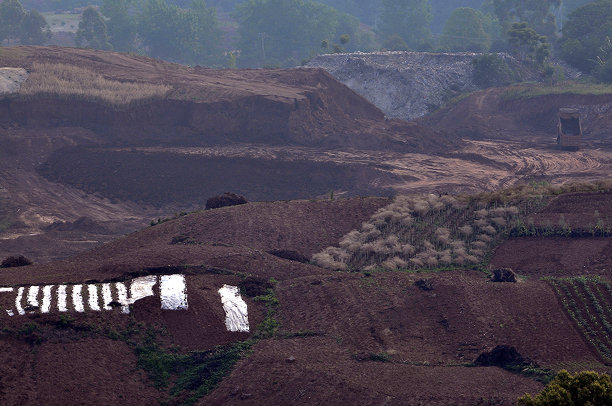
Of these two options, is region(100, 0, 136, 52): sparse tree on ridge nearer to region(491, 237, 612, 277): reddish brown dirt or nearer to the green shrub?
the green shrub

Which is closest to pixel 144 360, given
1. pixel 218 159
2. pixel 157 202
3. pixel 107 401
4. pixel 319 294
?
pixel 107 401

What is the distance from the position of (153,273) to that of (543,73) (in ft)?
207

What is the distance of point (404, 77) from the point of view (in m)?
75.9

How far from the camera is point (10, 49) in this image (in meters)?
55.7

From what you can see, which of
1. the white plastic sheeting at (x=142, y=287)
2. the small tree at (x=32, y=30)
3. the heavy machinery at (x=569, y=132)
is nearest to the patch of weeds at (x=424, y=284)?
the white plastic sheeting at (x=142, y=287)

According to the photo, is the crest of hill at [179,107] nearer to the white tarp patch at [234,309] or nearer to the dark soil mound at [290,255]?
the dark soil mound at [290,255]

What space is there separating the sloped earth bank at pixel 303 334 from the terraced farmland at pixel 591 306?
14.4 inches

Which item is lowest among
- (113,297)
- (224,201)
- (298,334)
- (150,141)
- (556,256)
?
(298,334)

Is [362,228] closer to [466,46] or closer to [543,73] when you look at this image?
[543,73]

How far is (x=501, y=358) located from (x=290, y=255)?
11265 millimetres

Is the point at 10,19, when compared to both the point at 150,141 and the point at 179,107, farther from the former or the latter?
the point at 150,141

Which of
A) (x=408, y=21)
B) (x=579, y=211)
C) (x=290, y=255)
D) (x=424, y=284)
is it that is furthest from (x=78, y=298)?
(x=408, y=21)

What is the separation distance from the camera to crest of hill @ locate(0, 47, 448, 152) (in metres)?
50.5

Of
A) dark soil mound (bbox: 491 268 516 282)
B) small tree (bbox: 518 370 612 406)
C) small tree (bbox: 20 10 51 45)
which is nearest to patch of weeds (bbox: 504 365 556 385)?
small tree (bbox: 518 370 612 406)
